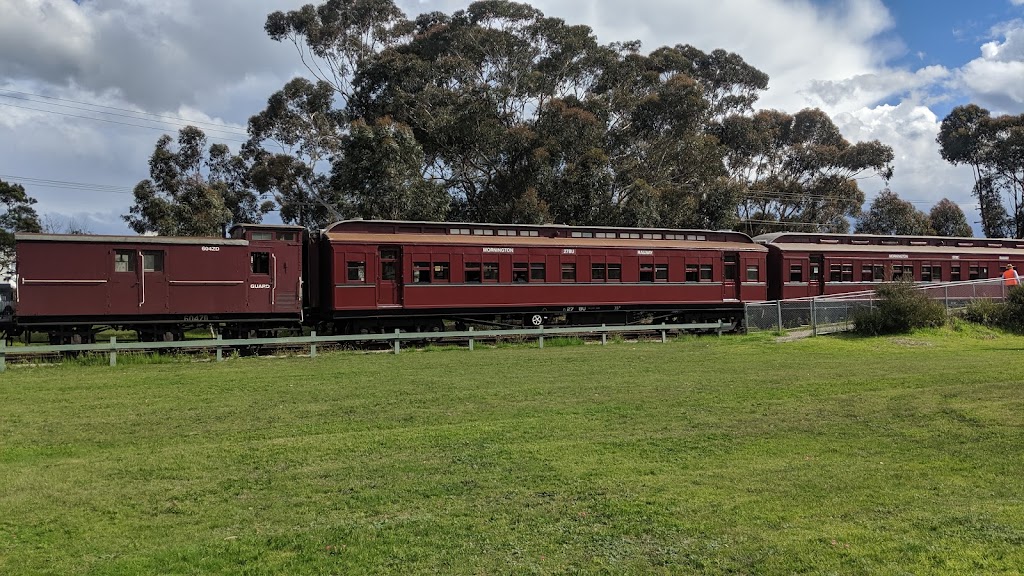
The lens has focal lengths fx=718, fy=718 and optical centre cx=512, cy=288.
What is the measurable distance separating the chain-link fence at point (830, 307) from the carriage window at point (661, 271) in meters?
2.76

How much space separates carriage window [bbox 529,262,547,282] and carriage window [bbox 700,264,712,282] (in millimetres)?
5998

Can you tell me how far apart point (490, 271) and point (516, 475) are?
15058 millimetres

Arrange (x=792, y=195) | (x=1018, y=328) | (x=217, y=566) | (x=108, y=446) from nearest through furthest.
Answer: (x=217, y=566) < (x=108, y=446) < (x=1018, y=328) < (x=792, y=195)

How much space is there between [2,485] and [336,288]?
1333 cm

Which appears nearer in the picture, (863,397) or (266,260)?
(863,397)

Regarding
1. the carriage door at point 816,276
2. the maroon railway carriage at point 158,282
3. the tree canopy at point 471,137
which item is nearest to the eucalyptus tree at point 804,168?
the tree canopy at point 471,137

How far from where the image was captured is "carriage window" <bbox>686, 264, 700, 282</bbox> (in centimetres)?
2436

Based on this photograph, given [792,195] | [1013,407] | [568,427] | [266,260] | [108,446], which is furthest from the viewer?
[792,195]

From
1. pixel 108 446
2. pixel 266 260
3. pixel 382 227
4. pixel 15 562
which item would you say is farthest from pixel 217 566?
pixel 382 227

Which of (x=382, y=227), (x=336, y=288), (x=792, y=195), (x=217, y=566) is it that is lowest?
(x=217, y=566)

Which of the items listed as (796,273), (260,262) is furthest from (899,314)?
(260,262)

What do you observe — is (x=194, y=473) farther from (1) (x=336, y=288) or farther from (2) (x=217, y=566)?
(1) (x=336, y=288)

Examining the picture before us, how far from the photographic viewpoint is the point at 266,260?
18750 mm

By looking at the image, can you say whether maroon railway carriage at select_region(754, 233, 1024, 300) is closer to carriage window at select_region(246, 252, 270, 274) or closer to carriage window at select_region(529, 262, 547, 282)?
carriage window at select_region(529, 262, 547, 282)
